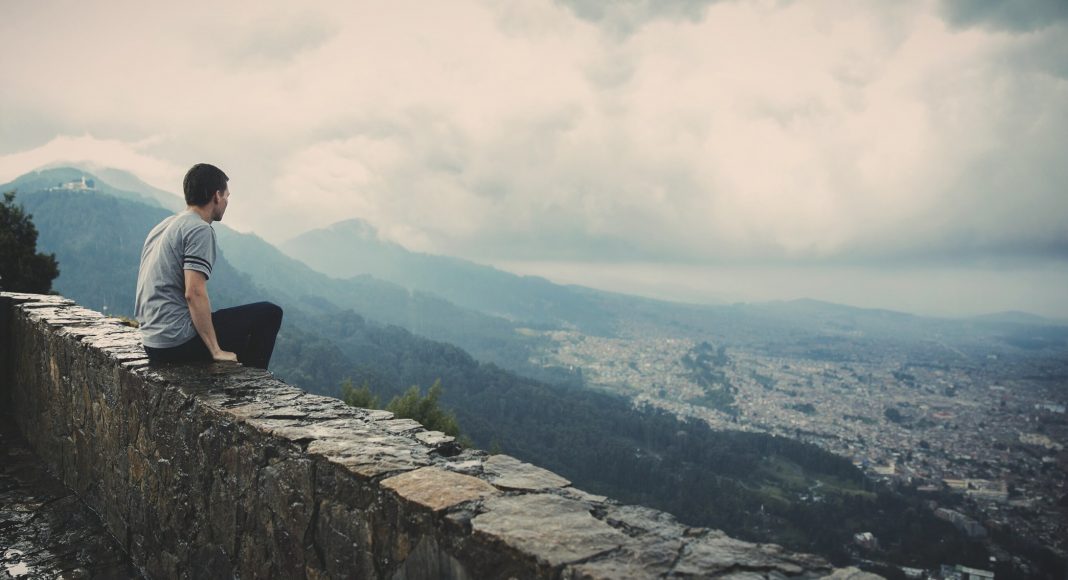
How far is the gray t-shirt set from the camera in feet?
12.4

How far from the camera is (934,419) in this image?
12150cm

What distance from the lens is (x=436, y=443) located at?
2924mm

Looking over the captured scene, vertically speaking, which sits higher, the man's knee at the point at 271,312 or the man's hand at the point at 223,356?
the man's knee at the point at 271,312

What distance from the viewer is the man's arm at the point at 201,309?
370 cm

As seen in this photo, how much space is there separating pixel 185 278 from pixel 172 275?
188 mm

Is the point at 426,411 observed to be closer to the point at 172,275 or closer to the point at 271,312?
the point at 271,312

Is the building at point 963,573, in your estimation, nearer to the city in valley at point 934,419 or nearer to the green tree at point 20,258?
the city in valley at point 934,419

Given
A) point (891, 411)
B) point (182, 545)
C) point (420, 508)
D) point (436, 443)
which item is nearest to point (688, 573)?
point (420, 508)

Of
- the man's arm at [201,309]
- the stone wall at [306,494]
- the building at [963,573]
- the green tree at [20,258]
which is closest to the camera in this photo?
the stone wall at [306,494]

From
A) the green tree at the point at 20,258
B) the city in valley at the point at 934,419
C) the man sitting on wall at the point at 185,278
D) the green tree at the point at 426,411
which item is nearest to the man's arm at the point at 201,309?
the man sitting on wall at the point at 185,278

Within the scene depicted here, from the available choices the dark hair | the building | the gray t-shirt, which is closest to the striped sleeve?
the gray t-shirt

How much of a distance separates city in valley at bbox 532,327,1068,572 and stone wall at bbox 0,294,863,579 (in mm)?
85596

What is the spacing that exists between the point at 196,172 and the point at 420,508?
350cm

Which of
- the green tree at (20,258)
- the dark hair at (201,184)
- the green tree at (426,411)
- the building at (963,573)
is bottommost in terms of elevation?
the building at (963,573)
